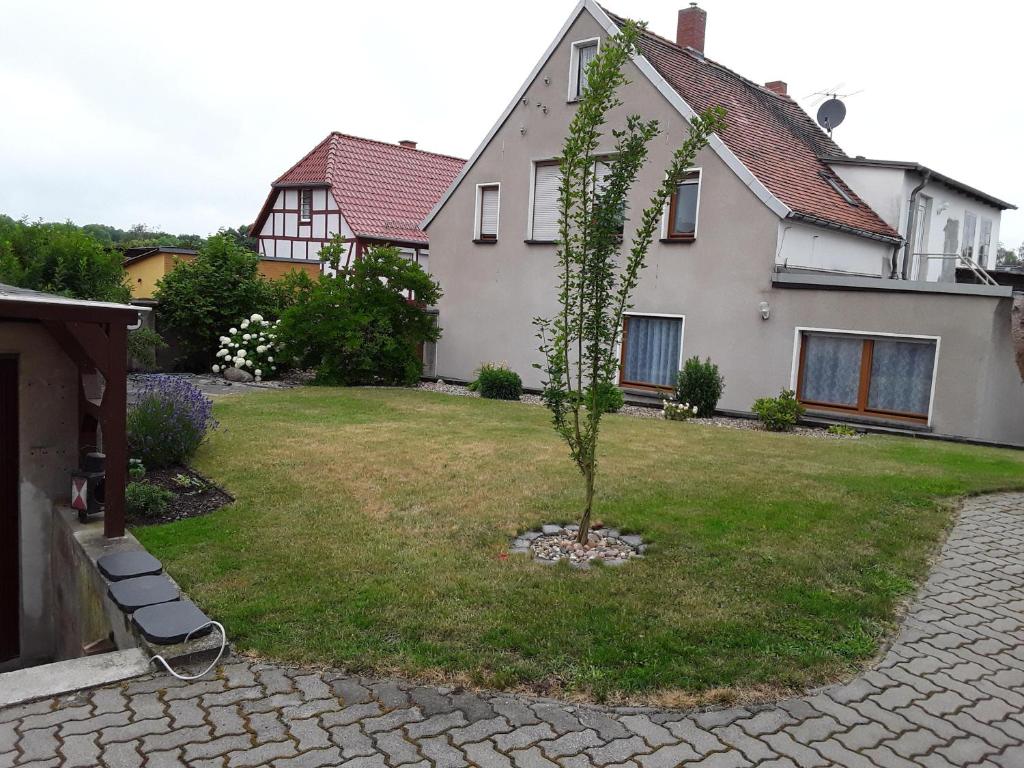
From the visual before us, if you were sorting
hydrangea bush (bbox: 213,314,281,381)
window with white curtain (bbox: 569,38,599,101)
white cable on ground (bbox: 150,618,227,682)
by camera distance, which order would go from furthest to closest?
hydrangea bush (bbox: 213,314,281,381), window with white curtain (bbox: 569,38,599,101), white cable on ground (bbox: 150,618,227,682)

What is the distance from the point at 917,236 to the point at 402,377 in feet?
42.2

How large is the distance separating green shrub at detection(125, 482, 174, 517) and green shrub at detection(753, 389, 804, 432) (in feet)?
34.1

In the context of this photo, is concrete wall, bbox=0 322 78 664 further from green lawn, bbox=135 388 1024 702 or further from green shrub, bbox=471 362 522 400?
green shrub, bbox=471 362 522 400

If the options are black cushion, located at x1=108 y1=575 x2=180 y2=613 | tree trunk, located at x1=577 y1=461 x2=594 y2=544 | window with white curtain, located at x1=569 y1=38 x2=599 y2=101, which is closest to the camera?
black cushion, located at x1=108 y1=575 x2=180 y2=613

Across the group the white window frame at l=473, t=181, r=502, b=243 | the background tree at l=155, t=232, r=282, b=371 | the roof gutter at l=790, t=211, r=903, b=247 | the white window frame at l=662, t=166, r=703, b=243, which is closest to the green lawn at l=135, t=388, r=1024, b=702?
the roof gutter at l=790, t=211, r=903, b=247

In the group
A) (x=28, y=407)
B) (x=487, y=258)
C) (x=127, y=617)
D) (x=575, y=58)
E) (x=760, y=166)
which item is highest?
(x=575, y=58)

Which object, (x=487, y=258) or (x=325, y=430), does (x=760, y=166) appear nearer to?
(x=487, y=258)

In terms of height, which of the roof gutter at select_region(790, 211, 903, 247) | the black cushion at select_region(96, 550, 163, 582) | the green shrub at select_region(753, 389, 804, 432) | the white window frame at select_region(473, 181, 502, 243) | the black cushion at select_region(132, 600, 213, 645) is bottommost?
the black cushion at select_region(132, 600, 213, 645)

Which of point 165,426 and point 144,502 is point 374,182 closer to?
point 165,426

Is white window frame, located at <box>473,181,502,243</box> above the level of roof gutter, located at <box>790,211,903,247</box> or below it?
above

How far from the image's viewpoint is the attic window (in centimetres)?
1788

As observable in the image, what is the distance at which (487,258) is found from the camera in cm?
1948

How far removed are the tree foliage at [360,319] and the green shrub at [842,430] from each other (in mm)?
9224

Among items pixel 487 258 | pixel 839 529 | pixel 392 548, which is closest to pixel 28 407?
pixel 392 548
